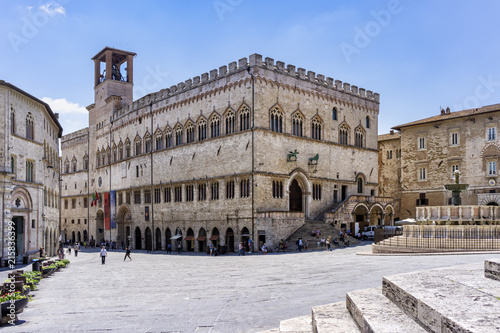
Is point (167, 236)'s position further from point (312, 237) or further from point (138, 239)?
point (312, 237)

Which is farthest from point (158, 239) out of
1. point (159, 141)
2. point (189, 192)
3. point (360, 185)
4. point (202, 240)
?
point (360, 185)

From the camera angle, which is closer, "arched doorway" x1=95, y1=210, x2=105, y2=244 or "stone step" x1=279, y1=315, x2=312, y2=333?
"stone step" x1=279, y1=315, x2=312, y2=333

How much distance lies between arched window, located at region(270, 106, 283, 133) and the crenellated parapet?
3343mm

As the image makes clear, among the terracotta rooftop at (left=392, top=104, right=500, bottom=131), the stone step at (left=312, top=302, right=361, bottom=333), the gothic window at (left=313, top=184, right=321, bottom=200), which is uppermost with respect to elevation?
the terracotta rooftop at (left=392, top=104, right=500, bottom=131)

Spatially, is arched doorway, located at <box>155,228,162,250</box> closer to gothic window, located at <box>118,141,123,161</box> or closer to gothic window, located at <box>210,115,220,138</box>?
gothic window, located at <box>118,141,123,161</box>

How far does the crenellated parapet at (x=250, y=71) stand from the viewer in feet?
126

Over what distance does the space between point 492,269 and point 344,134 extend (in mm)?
39578

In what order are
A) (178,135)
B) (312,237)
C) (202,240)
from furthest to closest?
(178,135) → (202,240) → (312,237)

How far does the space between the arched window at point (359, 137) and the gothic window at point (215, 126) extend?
14.2 meters

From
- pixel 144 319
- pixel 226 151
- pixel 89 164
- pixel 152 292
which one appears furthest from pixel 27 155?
A: pixel 89 164

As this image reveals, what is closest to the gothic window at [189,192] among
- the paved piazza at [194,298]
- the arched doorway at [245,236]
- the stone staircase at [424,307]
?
the arched doorway at [245,236]

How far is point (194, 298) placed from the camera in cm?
1391

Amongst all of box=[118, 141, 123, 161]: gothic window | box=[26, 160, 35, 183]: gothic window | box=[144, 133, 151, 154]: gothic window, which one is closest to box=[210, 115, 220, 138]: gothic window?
box=[144, 133, 151, 154]: gothic window

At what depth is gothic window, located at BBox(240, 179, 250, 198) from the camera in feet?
123
